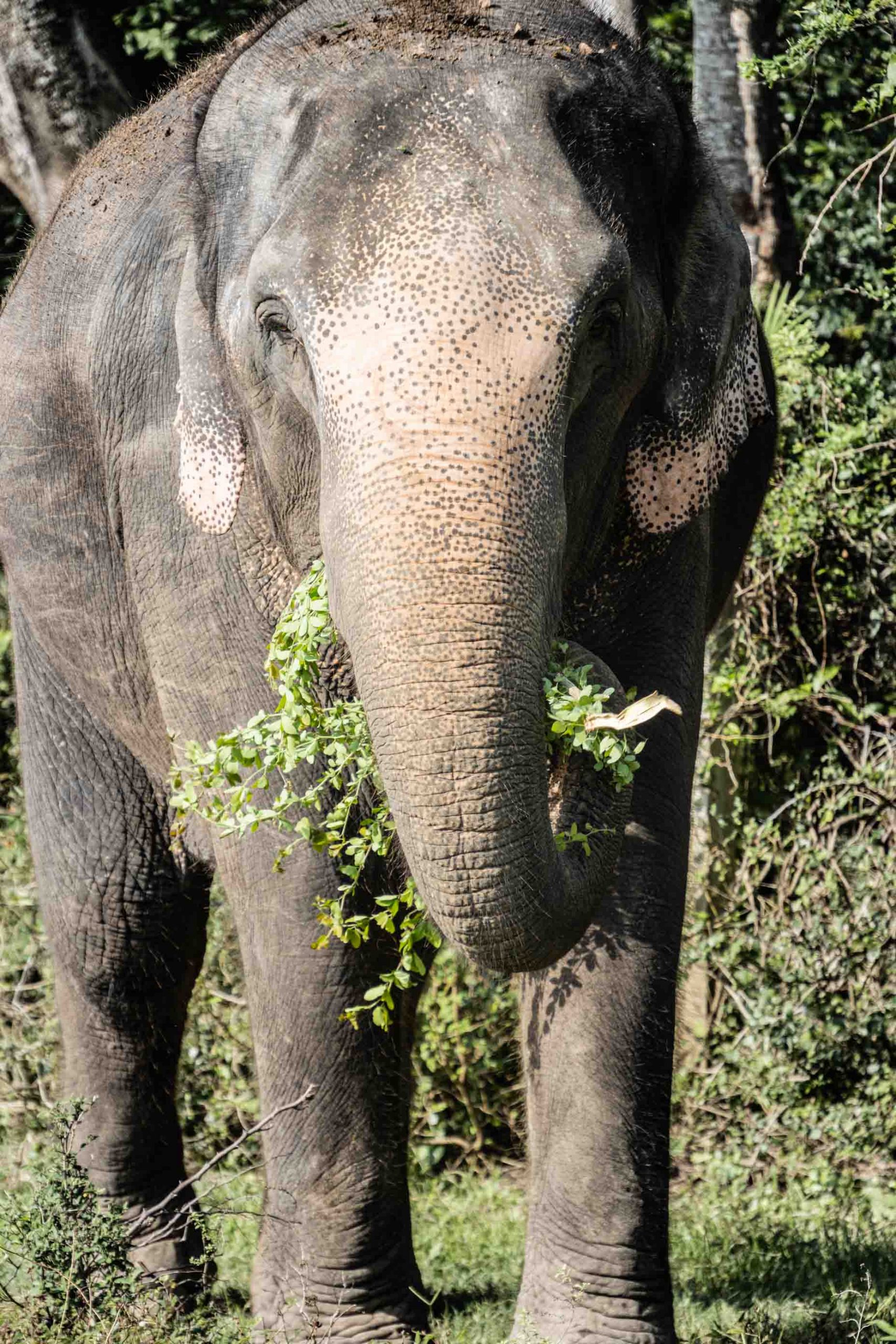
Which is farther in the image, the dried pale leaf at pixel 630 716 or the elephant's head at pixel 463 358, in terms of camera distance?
the dried pale leaf at pixel 630 716

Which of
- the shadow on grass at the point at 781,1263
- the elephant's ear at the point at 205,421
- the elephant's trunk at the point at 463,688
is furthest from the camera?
the shadow on grass at the point at 781,1263

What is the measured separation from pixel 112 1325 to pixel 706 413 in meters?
2.03

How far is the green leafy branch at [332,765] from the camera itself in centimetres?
293

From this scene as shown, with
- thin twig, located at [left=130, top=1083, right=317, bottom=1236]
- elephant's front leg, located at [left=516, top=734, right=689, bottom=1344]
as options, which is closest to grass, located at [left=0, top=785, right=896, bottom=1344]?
thin twig, located at [left=130, top=1083, right=317, bottom=1236]

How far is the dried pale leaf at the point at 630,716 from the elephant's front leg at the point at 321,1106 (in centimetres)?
105

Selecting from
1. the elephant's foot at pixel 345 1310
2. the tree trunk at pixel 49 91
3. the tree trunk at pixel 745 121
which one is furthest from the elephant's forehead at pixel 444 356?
Result: the tree trunk at pixel 49 91

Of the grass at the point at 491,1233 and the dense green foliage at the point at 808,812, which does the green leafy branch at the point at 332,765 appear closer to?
the grass at the point at 491,1233

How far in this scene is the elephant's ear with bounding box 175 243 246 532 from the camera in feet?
11.4

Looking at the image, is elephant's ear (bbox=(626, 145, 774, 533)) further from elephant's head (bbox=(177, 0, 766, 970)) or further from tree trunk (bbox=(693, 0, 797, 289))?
tree trunk (bbox=(693, 0, 797, 289))

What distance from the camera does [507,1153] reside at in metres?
6.61

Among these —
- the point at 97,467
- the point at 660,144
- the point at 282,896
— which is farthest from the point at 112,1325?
the point at 660,144

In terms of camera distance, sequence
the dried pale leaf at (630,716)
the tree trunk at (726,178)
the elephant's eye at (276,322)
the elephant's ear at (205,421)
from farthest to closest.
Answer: the tree trunk at (726,178) < the elephant's ear at (205,421) < the elephant's eye at (276,322) < the dried pale leaf at (630,716)

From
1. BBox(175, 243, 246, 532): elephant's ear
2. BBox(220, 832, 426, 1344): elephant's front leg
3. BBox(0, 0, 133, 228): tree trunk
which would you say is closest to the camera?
BBox(175, 243, 246, 532): elephant's ear

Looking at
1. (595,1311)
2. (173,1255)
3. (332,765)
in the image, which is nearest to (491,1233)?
(173,1255)
